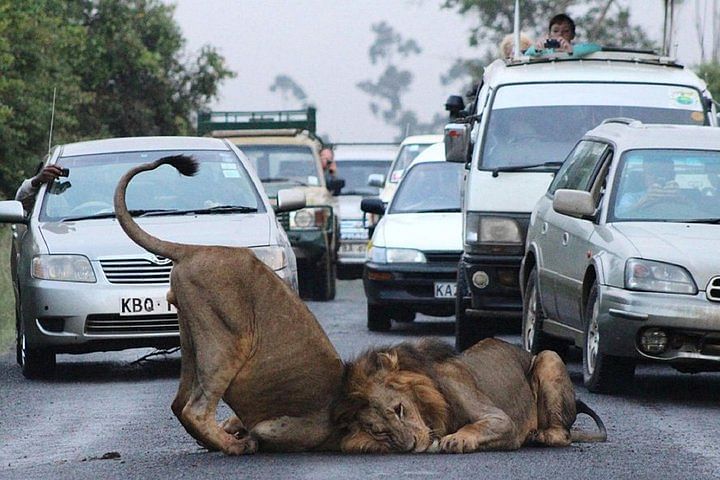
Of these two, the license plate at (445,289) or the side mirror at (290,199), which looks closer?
the side mirror at (290,199)

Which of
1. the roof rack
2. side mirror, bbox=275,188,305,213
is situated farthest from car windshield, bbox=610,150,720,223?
the roof rack

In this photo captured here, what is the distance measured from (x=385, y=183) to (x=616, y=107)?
33.5 ft

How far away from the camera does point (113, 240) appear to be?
1315 cm

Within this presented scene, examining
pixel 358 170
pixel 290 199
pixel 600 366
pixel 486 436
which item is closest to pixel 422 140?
pixel 358 170

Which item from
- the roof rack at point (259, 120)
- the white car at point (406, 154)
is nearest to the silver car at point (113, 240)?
the white car at point (406, 154)

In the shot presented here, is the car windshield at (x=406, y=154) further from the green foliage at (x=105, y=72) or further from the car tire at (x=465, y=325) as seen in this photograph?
the car tire at (x=465, y=325)

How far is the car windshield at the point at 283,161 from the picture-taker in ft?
81.4

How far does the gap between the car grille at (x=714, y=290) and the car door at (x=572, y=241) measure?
1.16 m

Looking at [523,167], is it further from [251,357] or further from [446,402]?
[251,357]

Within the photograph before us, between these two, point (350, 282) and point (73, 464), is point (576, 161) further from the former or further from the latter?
point (350, 282)

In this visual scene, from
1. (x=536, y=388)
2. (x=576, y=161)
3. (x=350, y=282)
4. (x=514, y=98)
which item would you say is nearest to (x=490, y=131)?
(x=514, y=98)

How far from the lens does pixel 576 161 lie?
1333 cm

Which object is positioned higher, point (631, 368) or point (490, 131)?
point (490, 131)

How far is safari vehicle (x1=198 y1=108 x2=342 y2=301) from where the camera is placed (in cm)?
2252
